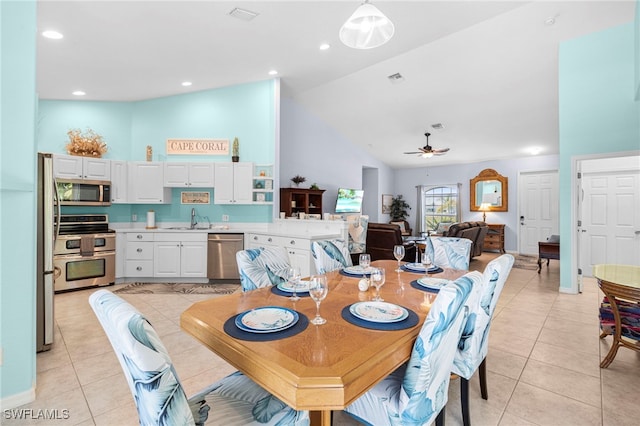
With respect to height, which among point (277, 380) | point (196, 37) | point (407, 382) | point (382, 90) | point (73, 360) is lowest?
point (73, 360)

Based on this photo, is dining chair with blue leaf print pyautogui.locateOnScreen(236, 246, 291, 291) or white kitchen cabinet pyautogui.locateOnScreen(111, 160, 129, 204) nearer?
dining chair with blue leaf print pyautogui.locateOnScreen(236, 246, 291, 291)

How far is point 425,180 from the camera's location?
382 inches

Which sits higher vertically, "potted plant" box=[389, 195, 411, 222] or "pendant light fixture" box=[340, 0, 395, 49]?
"pendant light fixture" box=[340, 0, 395, 49]

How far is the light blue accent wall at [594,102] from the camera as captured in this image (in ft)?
12.5

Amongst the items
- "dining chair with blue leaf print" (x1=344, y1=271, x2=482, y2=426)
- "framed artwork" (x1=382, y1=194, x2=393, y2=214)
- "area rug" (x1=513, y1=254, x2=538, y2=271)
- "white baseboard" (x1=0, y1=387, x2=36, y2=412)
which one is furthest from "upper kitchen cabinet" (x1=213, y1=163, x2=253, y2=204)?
"framed artwork" (x1=382, y1=194, x2=393, y2=214)

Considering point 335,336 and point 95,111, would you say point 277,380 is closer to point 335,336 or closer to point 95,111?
point 335,336

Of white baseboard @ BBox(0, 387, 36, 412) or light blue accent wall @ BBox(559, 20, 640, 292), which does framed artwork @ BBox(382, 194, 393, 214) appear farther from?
white baseboard @ BBox(0, 387, 36, 412)

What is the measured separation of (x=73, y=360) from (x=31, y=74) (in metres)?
2.10

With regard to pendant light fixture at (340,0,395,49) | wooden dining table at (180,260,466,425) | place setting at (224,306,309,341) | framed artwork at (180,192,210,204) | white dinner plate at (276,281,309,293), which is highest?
pendant light fixture at (340,0,395,49)

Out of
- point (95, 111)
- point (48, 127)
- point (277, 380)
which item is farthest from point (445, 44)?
point (48, 127)

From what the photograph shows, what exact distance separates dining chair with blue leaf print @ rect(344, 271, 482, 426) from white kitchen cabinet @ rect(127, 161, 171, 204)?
468 centimetres

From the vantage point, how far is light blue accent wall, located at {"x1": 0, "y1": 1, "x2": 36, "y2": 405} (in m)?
1.78

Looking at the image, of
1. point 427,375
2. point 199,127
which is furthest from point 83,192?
point 427,375

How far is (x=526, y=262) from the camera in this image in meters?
6.65
